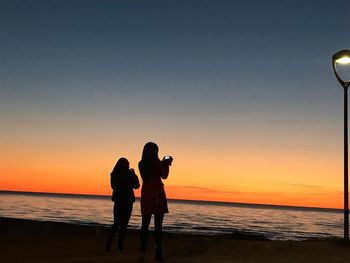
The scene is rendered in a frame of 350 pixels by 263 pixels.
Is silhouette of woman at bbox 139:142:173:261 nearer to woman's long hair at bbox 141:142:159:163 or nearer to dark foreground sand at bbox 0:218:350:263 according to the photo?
woman's long hair at bbox 141:142:159:163

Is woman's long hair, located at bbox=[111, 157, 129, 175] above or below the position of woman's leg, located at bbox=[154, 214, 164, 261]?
above

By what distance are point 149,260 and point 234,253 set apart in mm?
1847

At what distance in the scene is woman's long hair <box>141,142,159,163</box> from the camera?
313 inches

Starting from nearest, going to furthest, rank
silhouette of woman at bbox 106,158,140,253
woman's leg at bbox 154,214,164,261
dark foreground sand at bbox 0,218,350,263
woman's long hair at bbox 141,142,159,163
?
woman's leg at bbox 154,214,164,261 < woman's long hair at bbox 141,142,159,163 < dark foreground sand at bbox 0,218,350,263 < silhouette of woman at bbox 106,158,140,253

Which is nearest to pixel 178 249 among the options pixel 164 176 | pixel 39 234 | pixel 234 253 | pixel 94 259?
pixel 234 253

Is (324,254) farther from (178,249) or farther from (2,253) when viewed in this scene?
(2,253)

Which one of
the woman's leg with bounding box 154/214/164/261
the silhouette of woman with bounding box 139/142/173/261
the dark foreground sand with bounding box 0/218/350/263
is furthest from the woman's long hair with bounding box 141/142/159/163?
the dark foreground sand with bounding box 0/218/350/263

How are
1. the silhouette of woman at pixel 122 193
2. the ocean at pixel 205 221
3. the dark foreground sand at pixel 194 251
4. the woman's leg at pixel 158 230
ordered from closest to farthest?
the woman's leg at pixel 158 230 → the dark foreground sand at pixel 194 251 → the silhouette of woman at pixel 122 193 → the ocean at pixel 205 221

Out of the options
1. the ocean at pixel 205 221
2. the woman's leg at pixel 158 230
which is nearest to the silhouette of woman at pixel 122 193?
the woman's leg at pixel 158 230

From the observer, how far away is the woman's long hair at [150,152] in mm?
7961

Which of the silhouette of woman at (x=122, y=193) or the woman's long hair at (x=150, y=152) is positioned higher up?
the woman's long hair at (x=150, y=152)

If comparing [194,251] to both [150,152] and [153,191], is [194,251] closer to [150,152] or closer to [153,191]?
[153,191]

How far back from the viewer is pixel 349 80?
10.2 m

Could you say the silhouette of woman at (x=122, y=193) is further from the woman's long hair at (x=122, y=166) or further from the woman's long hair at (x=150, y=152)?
the woman's long hair at (x=150, y=152)
